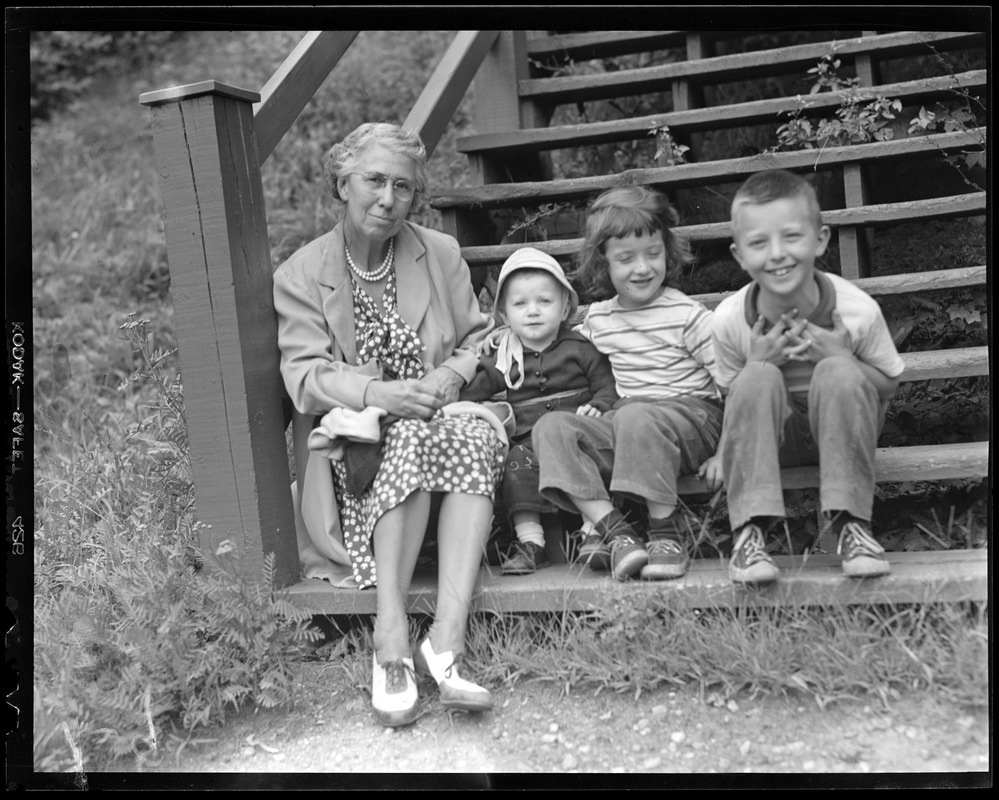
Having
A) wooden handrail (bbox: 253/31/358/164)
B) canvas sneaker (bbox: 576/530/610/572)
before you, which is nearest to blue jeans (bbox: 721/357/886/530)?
canvas sneaker (bbox: 576/530/610/572)

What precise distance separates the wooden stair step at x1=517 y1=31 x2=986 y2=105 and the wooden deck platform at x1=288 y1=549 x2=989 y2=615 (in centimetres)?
200

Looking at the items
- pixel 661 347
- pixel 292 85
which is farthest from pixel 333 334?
pixel 661 347

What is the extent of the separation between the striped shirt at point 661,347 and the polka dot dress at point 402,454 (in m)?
0.49

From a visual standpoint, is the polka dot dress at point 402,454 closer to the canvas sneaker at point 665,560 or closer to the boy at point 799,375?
the canvas sneaker at point 665,560

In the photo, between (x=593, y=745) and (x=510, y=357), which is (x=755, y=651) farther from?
(x=510, y=357)

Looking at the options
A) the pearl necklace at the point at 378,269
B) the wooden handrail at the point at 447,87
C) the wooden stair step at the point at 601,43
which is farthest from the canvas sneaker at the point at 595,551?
the wooden stair step at the point at 601,43

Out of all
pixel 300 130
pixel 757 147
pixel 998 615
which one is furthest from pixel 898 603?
pixel 300 130

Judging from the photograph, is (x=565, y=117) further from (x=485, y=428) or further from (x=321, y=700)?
(x=321, y=700)

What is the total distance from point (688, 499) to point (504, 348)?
2.59ft

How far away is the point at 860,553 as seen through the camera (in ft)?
8.64

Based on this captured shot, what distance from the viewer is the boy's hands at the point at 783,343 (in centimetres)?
274

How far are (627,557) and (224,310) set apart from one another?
1.36m

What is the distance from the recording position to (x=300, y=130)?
6.26 m

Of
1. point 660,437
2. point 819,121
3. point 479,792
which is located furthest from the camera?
point 819,121
